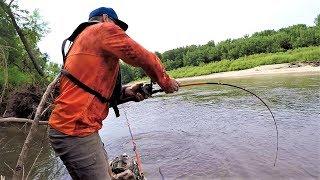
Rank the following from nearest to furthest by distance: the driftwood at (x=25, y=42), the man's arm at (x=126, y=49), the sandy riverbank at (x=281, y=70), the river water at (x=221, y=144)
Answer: the man's arm at (x=126, y=49)
the river water at (x=221, y=144)
the driftwood at (x=25, y=42)
the sandy riverbank at (x=281, y=70)

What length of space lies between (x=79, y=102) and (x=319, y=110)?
36.5ft

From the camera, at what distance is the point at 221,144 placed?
31.4ft

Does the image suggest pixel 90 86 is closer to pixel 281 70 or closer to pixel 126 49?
pixel 126 49

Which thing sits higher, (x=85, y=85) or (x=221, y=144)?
(x=85, y=85)

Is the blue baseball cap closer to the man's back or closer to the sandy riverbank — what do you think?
the man's back

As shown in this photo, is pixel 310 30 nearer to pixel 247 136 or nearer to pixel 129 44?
pixel 247 136

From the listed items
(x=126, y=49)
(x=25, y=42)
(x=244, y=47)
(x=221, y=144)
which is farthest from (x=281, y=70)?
(x=126, y=49)

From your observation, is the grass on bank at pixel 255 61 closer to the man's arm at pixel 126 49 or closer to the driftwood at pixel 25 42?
the driftwood at pixel 25 42

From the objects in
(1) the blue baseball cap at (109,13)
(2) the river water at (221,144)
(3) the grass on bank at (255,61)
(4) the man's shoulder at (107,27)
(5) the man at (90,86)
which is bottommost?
(2) the river water at (221,144)

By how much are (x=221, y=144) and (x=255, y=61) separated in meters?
34.5

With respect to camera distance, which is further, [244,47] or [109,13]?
[244,47]

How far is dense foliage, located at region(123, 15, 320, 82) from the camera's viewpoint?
1672 inches

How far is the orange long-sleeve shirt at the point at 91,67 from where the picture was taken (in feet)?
9.21

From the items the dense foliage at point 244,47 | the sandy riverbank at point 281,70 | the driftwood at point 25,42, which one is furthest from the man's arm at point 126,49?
the dense foliage at point 244,47
